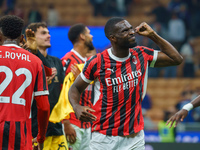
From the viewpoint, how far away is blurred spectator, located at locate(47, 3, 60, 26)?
57.4ft

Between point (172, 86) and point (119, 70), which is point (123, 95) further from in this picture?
point (172, 86)

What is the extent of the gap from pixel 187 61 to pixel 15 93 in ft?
39.7

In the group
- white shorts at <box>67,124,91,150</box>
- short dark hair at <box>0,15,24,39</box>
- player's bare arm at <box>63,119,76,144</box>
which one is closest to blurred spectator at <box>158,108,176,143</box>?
white shorts at <box>67,124,91,150</box>

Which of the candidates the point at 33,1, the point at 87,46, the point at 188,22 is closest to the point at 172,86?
the point at 188,22

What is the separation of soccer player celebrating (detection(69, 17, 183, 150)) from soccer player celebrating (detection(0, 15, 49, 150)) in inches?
32.7

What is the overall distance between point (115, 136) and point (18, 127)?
132 centimetres

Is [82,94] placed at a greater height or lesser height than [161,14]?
lesser

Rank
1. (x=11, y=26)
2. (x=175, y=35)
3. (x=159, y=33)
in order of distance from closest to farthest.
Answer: (x=11, y=26) < (x=159, y=33) < (x=175, y=35)

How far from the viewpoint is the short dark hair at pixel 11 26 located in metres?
4.16

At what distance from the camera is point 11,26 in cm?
416

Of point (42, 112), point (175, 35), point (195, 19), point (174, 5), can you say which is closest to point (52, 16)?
point (174, 5)

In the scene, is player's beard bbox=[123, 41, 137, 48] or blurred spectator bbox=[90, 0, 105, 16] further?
blurred spectator bbox=[90, 0, 105, 16]

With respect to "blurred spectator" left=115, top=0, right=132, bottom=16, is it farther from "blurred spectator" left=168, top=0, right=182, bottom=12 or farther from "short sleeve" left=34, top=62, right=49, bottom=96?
"short sleeve" left=34, top=62, right=49, bottom=96

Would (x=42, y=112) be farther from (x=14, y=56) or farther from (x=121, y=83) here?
(x=121, y=83)
